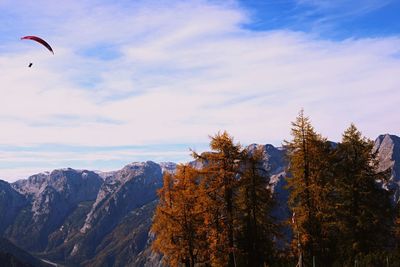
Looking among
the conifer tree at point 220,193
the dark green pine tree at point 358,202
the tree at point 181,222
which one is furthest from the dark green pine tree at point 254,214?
the dark green pine tree at point 358,202

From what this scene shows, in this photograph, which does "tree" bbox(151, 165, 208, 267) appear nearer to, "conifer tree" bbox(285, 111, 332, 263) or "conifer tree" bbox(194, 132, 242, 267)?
"conifer tree" bbox(194, 132, 242, 267)

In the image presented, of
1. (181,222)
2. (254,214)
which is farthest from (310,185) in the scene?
(181,222)

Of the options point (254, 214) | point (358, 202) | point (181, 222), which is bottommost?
point (181, 222)

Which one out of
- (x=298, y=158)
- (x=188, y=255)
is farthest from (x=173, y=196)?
(x=298, y=158)

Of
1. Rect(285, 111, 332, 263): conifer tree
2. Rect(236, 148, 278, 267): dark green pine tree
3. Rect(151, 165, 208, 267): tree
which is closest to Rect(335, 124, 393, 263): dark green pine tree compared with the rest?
Rect(285, 111, 332, 263): conifer tree

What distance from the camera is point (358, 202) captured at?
36688mm

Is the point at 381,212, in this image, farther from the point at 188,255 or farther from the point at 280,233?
the point at 188,255

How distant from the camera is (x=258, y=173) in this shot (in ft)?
118

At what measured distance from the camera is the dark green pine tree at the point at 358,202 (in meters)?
35.9

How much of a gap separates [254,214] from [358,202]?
27.6 ft

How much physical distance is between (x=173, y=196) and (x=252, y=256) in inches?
315

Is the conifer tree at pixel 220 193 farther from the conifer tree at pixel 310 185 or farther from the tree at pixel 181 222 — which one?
the conifer tree at pixel 310 185

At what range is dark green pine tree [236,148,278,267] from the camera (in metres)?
35.2

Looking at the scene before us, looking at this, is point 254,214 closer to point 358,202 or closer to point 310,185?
point 310,185
